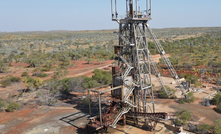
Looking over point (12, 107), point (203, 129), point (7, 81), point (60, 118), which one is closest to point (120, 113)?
point (203, 129)

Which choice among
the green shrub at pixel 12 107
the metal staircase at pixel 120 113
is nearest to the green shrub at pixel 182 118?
the metal staircase at pixel 120 113

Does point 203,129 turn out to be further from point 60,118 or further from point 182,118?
point 60,118

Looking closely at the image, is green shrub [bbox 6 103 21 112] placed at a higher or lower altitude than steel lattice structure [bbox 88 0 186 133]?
lower

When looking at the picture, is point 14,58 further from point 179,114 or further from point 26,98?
point 179,114

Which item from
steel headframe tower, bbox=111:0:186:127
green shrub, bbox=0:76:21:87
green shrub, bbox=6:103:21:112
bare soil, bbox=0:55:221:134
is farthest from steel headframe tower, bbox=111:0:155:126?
green shrub, bbox=0:76:21:87

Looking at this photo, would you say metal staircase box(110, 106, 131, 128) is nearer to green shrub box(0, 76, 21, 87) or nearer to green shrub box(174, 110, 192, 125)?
green shrub box(174, 110, 192, 125)

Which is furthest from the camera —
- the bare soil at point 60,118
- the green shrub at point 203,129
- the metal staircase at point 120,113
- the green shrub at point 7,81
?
the green shrub at point 7,81

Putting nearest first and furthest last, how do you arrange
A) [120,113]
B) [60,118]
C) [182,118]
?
[120,113] → [182,118] → [60,118]

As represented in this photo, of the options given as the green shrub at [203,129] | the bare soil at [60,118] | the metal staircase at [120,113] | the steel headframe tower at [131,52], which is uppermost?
the steel headframe tower at [131,52]

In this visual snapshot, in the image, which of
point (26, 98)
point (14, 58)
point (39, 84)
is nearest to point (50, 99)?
point (26, 98)

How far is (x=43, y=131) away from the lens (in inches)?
681

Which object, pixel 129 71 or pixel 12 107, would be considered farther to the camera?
pixel 12 107

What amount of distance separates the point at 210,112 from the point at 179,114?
12.4 feet

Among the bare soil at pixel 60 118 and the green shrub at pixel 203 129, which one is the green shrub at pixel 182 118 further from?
the green shrub at pixel 203 129
